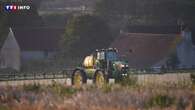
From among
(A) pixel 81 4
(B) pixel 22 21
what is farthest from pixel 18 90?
(A) pixel 81 4

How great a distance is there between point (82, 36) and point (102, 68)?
40.5 m

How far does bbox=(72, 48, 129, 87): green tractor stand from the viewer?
3512cm

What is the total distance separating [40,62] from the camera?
73688 mm

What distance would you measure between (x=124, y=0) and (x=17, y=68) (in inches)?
1399

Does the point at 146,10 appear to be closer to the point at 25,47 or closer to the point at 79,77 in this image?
the point at 25,47

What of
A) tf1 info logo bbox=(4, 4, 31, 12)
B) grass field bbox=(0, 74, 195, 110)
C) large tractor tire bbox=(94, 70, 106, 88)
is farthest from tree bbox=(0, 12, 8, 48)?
grass field bbox=(0, 74, 195, 110)

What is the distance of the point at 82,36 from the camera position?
250 ft

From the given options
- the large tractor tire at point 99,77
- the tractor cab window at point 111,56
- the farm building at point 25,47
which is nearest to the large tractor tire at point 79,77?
the large tractor tire at point 99,77

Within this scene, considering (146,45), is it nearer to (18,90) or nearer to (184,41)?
(184,41)

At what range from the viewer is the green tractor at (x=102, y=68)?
35.1 meters

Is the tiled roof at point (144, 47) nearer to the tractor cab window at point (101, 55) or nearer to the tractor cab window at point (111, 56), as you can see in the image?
the tractor cab window at point (111, 56)

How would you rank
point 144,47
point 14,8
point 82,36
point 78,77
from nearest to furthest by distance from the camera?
point 78,77 → point 144,47 → point 82,36 → point 14,8

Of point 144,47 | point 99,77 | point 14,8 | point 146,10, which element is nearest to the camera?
point 99,77

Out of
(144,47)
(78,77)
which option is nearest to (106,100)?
(78,77)
